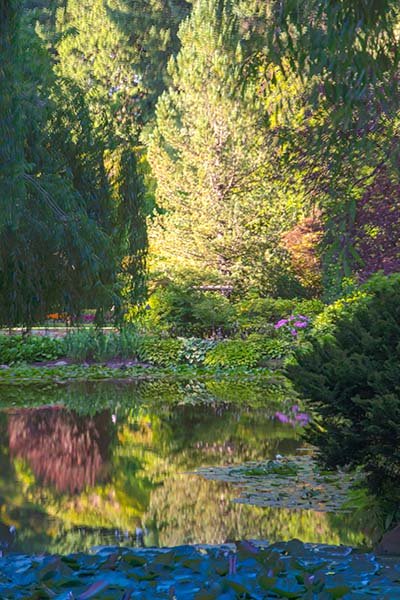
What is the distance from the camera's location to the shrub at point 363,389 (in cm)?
790

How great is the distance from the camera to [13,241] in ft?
29.8

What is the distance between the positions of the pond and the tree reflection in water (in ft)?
0.05

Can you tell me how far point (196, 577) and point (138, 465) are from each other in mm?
6950

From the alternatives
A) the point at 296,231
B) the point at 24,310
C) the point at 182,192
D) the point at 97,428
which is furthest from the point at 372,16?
the point at 182,192

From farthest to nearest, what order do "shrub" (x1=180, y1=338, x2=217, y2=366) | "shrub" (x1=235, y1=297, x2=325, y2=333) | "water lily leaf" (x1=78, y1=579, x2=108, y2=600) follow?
"shrub" (x1=235, y1=297, x2=325, y2=333)
"shrub" (x1=180, y1=338, x2=217, y2=366)
"water lily leaf" (x1=78, y1=579, x2=108, y2=600)

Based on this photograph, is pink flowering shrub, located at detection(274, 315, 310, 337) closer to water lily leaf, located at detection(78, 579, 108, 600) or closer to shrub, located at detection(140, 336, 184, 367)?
shrub, located at detection(140, 336, 184, 367)

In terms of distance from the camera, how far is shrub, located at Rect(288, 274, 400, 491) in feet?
25.9

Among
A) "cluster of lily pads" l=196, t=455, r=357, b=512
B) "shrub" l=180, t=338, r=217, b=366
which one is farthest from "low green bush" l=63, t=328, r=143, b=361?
"cluster of lily pads" l=196, t=455, r=357, b=512

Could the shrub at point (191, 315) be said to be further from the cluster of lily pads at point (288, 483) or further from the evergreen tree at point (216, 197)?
the cluster of lily pads at point (288, 483)

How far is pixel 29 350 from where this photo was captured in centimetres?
2583

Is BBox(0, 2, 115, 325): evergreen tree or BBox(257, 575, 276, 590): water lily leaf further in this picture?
BBox(0, 2, 115, 325): evergreen tree

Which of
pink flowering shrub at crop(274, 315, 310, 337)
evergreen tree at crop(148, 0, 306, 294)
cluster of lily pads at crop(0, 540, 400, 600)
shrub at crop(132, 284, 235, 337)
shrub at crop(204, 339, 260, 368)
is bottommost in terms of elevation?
cluster of lily pads at crop(0, 540, 400, 600)

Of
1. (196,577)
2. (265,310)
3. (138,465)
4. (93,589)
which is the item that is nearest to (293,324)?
(265,310)

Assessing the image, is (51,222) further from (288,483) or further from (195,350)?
(195,350)
